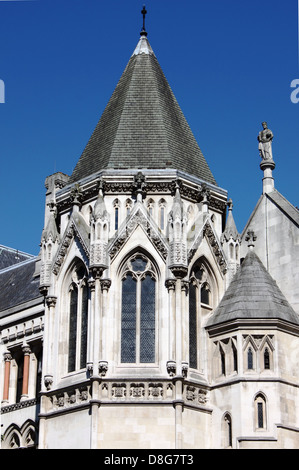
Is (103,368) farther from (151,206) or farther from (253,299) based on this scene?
(151,206)

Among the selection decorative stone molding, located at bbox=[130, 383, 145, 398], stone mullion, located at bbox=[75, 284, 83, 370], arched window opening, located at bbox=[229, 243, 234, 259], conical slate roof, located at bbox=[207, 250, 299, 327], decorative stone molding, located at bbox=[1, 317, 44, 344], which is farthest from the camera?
decorative stone molding, located at bbox=[1, 317, 44, 344]

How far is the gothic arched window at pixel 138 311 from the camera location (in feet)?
121

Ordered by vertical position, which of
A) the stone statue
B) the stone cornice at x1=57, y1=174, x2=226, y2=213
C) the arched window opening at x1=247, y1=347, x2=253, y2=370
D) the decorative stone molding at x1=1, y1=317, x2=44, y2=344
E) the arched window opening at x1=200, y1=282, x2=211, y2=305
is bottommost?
the arched window opening at x1=247, y1=347, x2=253, y2=370

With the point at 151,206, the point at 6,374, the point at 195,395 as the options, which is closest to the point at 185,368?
the point at 195,395

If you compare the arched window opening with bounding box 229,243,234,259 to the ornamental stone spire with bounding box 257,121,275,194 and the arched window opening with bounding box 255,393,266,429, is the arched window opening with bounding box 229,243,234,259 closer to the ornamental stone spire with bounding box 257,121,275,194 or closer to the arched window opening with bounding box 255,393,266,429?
the ornamental stone spire with bounding box 257,121,275,194

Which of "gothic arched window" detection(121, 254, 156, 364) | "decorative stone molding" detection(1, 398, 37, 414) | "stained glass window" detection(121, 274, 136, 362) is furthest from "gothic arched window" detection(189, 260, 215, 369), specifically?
"decorative stone molding" detection(1, 398, 37, 414)

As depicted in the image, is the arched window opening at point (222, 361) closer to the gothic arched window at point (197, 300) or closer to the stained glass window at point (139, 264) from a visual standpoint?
the gothic arched window at point (197, 300)

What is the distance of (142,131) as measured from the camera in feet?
135

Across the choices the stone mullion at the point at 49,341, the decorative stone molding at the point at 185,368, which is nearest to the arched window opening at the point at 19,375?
the stone mullion at the point at 49,341

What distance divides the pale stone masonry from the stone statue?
0.94 m

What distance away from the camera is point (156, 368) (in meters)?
36.5

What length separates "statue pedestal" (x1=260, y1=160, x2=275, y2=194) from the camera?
4231cm

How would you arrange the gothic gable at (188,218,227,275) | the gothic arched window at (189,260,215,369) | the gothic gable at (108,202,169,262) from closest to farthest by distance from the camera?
the gothic arched window at (189,260,215,369)
the gothic gable at (108,202,169,262)
the gothic gable at (188,218,227,275)

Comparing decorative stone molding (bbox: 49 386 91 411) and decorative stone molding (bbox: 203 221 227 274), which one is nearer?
decorative stone molding (bbox: 49 386 91 411)
